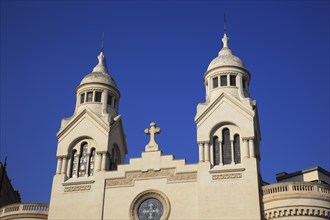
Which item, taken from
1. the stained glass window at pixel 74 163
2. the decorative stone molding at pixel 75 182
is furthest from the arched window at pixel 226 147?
the stained glass window at pixel 74 163

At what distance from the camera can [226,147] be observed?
36375 mm

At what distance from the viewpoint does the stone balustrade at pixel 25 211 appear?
3628 cm

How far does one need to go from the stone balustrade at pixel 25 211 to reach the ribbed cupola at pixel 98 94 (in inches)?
298

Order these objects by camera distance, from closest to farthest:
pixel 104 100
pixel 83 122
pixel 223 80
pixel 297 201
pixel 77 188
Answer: pixel 297 201
pixel 77 188
pixel 223 80
pixel 83 122
pixel 104 100

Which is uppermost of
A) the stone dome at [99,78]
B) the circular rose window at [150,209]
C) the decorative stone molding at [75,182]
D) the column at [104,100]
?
the stone dome at [99,78]

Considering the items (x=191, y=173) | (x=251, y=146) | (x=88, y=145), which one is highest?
(x=88, y=145)

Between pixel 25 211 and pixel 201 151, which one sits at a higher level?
pixel 201 151

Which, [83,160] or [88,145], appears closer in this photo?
[83,160]

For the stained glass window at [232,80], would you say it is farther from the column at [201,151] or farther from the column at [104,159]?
the column at [104,159]

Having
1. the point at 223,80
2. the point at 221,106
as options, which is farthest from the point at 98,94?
the point at 221,106

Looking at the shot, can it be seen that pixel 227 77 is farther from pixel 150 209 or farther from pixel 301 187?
pixel 150 209

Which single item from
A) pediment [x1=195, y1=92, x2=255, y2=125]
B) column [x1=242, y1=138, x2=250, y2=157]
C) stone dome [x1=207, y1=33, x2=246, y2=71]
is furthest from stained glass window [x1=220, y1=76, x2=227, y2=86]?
column [x1=242, y1=138, x2=250, y2=157]

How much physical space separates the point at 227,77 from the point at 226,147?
5426mm

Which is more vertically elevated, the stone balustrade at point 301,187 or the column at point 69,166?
the column at point 69,166
